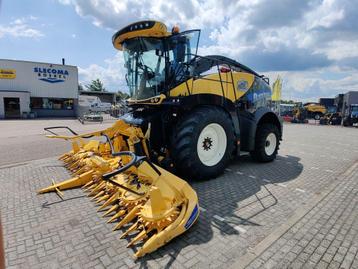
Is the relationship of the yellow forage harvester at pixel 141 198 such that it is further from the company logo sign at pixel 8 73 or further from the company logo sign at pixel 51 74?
the company logo sign at pixel 8 73

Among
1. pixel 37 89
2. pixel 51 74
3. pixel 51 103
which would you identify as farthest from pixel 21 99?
pixel 51 74

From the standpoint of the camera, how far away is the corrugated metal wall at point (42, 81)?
2531 centimetres

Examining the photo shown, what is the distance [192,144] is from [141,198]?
65.7 inches

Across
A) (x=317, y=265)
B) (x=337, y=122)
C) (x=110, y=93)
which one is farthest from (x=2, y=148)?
(x=110, y=93)

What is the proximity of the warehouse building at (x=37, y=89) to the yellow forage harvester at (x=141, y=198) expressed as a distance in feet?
86.5

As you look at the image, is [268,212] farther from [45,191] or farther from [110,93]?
[110,93]

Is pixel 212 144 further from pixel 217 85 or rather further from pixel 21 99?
pixel 21 99

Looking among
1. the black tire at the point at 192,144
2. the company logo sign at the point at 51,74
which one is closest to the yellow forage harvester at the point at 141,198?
the black tire at the point at 192,144

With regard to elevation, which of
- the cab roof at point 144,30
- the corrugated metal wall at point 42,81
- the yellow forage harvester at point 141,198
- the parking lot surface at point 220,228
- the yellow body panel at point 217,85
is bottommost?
the parking lot surface at point 220,228

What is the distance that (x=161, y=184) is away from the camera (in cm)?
313

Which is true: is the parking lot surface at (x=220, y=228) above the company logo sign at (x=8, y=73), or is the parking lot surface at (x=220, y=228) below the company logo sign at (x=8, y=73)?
below

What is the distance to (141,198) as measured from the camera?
10.2 feet

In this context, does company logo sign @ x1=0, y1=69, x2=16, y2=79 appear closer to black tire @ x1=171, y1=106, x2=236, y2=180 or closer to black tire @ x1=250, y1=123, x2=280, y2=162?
black tire @ x1=171, y1=106, x2=236, y2=180

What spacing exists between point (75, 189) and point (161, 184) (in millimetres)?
2140
